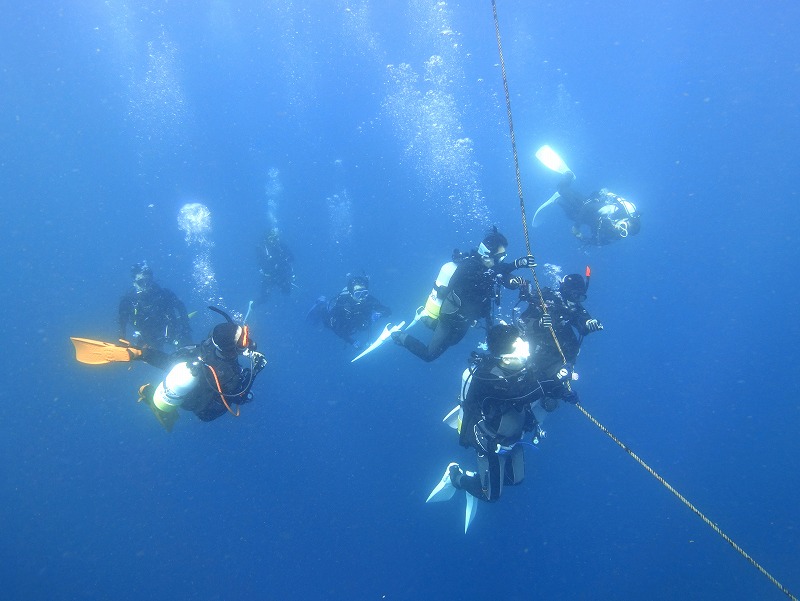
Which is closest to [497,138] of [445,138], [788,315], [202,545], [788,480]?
[445,138]

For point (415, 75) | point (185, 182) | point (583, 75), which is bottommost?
point (185, 182)

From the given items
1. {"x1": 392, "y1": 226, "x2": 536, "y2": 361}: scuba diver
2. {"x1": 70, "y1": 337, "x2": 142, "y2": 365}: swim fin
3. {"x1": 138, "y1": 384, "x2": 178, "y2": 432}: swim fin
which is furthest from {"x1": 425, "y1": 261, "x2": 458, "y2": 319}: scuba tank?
{"x1": 70, "y1": 337, "x2": 142, "y2": 365}: swim fin

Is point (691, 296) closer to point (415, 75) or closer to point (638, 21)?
point (415, 75)

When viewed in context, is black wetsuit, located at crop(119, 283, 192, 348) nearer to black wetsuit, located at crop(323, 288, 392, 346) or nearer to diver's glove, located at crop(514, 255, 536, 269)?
black wetsuit, located at crop(323, 288, 392, 346)

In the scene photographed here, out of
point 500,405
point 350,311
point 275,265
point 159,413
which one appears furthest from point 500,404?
point 275,265

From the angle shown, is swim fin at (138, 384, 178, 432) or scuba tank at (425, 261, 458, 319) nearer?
swim fin at (138, 384, 178, 432)

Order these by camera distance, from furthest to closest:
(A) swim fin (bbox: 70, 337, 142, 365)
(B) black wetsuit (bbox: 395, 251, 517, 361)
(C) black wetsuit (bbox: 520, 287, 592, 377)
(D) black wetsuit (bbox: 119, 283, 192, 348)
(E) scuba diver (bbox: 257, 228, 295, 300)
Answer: (E) scuba diver (bbox: 257, 228, 295, 300), (D) black wetsuit (bbox: 119, 283, 192, 348), (B) black wetsuit (bbox: 395, 251, 517, 361), (C) black wetsuit (bbox: 520, 287, 592, 377), (A) swim fin (bbox: 70, 337, 142, 365)

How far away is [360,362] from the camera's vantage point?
15.0 meters

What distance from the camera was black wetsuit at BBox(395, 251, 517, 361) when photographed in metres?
7.02

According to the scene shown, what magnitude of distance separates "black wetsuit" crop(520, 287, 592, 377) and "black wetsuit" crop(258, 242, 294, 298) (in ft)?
27.0

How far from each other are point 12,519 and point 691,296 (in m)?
34.5

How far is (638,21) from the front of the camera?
54.7m

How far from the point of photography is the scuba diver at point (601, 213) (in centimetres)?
1053

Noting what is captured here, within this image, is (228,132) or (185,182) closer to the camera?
(185,182)
